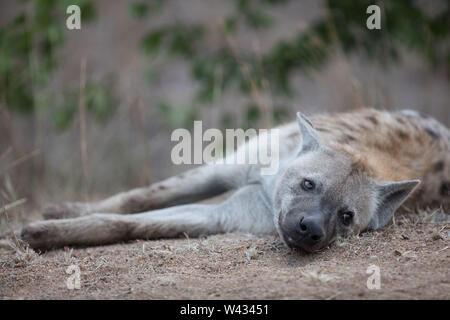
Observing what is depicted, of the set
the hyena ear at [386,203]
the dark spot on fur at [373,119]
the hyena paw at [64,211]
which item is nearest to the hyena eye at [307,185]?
the hyena ear at [386,203]

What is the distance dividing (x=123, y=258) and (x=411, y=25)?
3038mm

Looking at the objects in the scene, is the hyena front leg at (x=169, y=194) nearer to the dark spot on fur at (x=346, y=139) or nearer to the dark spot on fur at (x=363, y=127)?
the dark spot on fur at (x=346, y=139)

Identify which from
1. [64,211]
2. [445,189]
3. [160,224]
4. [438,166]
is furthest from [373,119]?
[64,211]

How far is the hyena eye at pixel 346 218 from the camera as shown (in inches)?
84.7

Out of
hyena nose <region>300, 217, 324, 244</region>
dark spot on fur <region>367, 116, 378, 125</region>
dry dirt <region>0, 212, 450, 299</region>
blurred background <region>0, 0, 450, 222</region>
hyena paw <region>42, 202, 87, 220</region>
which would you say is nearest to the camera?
dry dirt <region>0, 212, 450, 299</region>

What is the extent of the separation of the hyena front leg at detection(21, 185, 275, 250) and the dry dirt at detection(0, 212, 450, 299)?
6 cm

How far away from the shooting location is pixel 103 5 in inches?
298

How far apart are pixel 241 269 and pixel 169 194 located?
3.19 feet

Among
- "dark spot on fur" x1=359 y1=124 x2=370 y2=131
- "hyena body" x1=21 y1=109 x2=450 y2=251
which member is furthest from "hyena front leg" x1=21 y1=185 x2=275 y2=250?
"dark spot on fur" x1=359 y1=124 x2=370 y2=131

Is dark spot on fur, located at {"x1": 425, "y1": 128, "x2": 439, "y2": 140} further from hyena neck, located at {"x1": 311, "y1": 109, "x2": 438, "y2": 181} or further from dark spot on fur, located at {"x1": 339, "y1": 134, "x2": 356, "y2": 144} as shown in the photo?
dark spot on fur, located at {"x1": 339, "y1": 134, "x2": 356, "y2": 144}

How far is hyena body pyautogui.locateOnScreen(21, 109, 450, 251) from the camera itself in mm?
2156

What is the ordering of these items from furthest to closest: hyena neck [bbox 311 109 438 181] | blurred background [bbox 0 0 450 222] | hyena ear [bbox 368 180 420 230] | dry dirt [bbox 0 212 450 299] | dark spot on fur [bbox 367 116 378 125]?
blurred background [bbox 0 0 450 222], dark spot on fur [bbox 367 116 378 125], hyena neck [bbox 311 109 438 181], hyena ear [bbox 368 180 420 230], dry dirt [bbox 0 212 450 299]

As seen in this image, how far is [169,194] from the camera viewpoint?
2.76 m

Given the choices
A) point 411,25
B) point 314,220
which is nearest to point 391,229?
point 314,220
